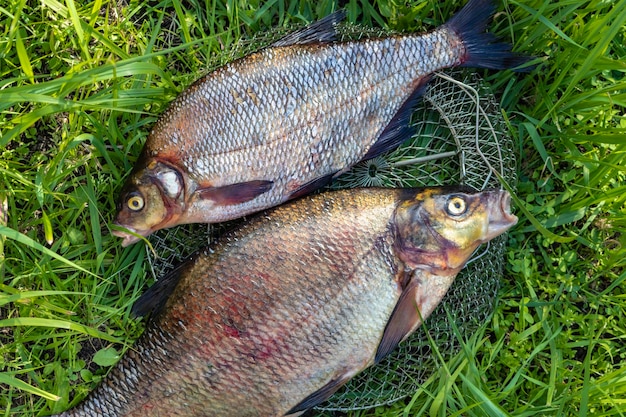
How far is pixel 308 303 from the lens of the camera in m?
2.52

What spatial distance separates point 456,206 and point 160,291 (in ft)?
4.84

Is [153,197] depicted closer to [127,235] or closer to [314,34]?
[127,235]

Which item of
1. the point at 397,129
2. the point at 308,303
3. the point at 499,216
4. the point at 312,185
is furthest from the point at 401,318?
the point at 397,129

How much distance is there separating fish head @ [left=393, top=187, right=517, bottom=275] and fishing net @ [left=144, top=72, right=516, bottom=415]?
317mm

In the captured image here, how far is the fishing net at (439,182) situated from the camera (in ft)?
9.37

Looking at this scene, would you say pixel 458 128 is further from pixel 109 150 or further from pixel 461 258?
pixel 109 150

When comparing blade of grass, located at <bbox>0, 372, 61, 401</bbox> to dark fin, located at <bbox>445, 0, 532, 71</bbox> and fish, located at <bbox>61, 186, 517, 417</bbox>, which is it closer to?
fish, located at <bbox>61, 186, 517, 417</bbox>

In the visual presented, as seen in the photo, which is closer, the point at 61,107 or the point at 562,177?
the point at 61,107

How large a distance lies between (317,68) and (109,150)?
1251mm

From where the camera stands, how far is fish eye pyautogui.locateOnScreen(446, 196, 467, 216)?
252 cm

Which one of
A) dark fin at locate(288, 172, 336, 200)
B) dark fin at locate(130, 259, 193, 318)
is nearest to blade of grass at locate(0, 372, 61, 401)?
dark fin at locate(130, 259, 193, 318)

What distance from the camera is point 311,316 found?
99.0 inches

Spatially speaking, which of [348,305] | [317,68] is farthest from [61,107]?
[348,305]

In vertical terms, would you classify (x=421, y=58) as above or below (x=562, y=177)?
above
